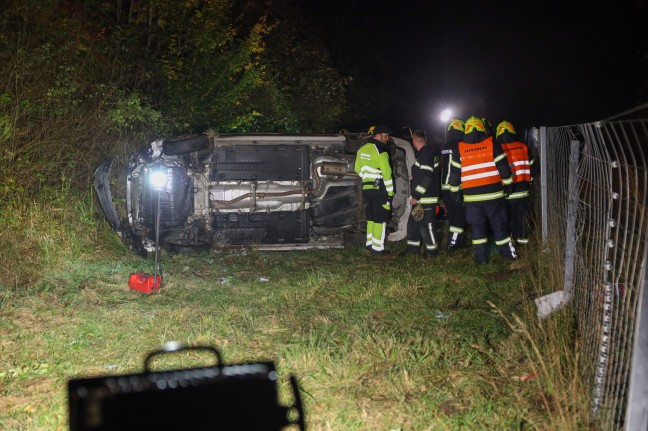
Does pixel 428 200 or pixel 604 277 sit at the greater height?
pixel 428 200

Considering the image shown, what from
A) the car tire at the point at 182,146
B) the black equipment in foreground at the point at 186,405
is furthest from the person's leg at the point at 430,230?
the black equipment in foreground at the point at 186,405

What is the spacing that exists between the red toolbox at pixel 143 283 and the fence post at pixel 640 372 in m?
4.84

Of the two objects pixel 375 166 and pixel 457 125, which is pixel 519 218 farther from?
pixel 375 166

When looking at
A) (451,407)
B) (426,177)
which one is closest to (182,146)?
(426,177)

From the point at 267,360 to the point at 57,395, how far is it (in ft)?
4.65

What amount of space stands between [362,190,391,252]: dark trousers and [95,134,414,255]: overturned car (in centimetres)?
49

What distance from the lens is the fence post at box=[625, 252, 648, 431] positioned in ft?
7.74

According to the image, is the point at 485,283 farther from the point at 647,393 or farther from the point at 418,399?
the point at 647,393

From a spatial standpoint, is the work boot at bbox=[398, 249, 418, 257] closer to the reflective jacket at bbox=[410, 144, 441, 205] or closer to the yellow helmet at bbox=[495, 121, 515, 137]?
the reflective jacket at bbox=[410, 144, 441, 205]

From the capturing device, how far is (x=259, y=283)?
260 inches

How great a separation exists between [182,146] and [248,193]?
1.11 metres

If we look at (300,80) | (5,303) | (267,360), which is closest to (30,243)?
(5,303)

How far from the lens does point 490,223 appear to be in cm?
707

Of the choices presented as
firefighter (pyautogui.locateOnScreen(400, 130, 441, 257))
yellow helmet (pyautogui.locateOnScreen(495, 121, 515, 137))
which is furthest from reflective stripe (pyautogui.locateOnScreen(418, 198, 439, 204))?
yellow helmet (pyautogui.locateOnScreen(495, 121, 515, 137))
